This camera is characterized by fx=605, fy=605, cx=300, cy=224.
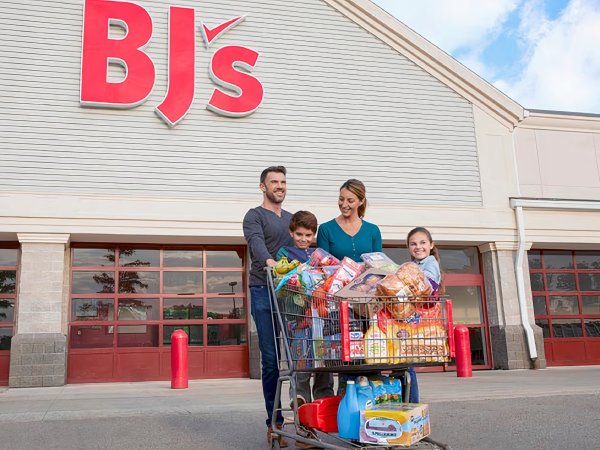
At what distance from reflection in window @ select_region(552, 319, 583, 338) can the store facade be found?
81 cm

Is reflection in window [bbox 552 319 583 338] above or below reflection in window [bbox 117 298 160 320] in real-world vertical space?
below

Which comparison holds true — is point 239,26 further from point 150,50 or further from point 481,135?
point 481,135

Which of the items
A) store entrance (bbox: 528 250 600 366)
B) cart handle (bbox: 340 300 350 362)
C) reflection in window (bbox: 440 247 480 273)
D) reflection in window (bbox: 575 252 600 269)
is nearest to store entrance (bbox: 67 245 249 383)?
reflection in window (bbox: 440 247 480 273)

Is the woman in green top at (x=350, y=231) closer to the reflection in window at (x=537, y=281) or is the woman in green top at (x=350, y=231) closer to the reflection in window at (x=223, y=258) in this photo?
the reflection in window at (x=223, y=258)

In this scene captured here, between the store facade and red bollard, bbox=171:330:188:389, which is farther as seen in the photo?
the store facade

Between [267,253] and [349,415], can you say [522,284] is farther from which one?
[349,415]

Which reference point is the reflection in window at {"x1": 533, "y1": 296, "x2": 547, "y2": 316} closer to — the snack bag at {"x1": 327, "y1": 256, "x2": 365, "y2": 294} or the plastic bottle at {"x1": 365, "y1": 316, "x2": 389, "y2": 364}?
the snack bag at {"x1": 327, "y1": 256, "x2": 365, "y2": 294}

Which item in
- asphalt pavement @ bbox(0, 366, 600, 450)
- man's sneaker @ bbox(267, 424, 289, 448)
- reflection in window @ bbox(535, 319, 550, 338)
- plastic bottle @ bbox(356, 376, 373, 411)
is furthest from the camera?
reflection in window @ bbox(535, 319, 550, 338)

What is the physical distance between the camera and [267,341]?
4688 mm

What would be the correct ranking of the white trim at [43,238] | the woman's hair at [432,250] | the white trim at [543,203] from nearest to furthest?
the woman's hair at [432,250] < the white trim at [43,238] < the white trim at [543,203]

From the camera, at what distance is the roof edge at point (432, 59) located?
1442cm

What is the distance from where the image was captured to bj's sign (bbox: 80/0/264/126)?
12.4 metres

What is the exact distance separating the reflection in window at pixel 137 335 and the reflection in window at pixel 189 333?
0.20m

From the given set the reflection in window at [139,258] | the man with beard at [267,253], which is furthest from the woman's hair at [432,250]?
the reflection in window at [139,258]
